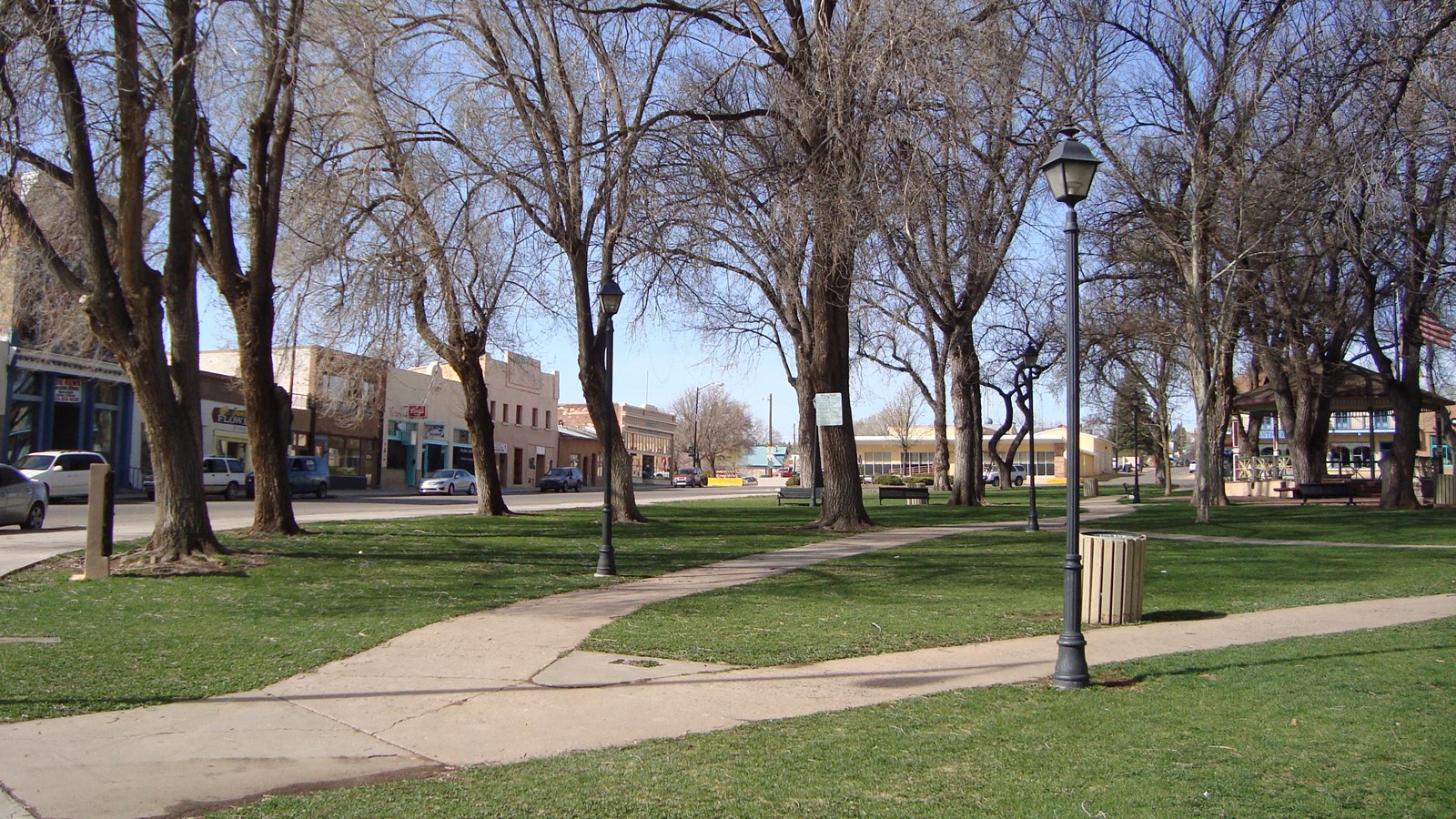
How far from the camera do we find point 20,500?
21203 millimetres

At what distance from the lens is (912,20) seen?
14062mm

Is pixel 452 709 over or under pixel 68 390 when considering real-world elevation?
under

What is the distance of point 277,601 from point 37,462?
983 inches

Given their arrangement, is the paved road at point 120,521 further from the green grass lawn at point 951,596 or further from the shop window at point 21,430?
the green grass lawn at point 951,596

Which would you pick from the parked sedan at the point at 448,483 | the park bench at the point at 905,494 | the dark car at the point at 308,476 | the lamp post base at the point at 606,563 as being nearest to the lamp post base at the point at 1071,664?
the lamp post base at the point at 606,563

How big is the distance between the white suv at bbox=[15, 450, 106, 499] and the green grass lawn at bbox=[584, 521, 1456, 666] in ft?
85.0

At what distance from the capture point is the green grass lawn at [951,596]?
938 cm

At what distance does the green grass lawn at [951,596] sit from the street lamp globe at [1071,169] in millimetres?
3953

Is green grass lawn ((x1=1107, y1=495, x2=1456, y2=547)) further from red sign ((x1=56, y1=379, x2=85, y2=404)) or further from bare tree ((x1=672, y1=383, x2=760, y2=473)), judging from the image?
bare tree ((x1=672, y1=383, x2=760, y2=473))

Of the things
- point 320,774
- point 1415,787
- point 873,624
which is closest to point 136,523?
point 873,624

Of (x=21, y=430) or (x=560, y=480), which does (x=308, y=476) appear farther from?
(x=560, y=480)

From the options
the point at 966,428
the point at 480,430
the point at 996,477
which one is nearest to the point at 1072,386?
the point at 480,430

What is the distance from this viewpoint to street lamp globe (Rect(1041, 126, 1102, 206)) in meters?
7.88

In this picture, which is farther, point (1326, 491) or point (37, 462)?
point (1326, 491)
